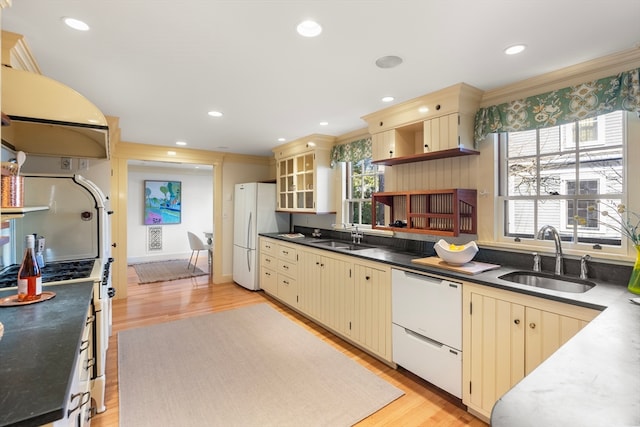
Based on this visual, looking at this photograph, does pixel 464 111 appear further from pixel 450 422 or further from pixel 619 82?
pixel 450 422

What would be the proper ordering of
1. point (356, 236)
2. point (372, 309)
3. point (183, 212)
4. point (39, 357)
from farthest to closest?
point (183, 212) < point (356, 236) < point (372, 309) < point (39, 357)

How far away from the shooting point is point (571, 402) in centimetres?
77

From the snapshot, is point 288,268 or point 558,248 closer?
point 558,248

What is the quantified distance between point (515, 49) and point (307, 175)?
300 cm

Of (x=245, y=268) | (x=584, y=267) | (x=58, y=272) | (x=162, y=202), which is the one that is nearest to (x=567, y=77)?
(x=584, y=267)

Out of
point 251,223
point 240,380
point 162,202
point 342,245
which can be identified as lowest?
point 240,380

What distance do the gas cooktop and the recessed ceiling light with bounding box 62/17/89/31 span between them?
1489 mm

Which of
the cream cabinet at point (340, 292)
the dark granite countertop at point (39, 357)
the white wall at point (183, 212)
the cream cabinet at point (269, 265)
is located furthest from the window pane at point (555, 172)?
the white wall at point (183, 212)

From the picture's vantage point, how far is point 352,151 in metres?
3.99

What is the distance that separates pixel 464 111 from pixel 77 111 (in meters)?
2.66

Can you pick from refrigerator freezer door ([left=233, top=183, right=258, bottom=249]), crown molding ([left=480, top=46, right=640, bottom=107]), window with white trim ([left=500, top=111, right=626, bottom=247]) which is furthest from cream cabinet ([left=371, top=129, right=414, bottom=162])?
refrigerator freezer door ([left=233, top=183, right=258, bottom=249])

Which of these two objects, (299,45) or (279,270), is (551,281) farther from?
(279,270)

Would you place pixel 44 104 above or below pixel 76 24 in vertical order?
below

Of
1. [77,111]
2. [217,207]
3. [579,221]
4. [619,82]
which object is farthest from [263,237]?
[619,82]
